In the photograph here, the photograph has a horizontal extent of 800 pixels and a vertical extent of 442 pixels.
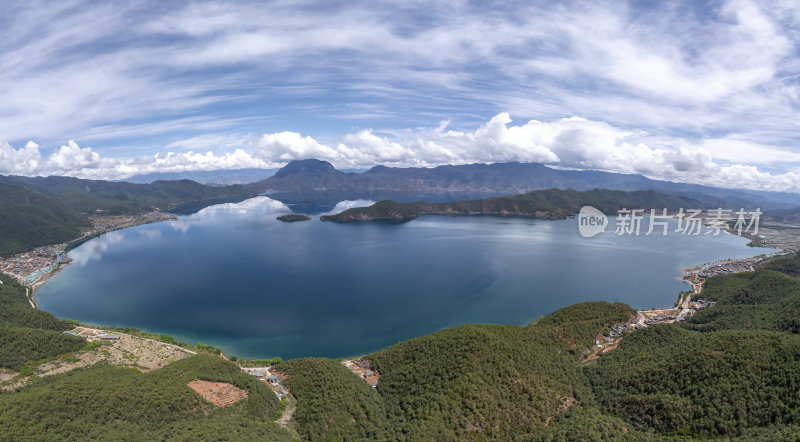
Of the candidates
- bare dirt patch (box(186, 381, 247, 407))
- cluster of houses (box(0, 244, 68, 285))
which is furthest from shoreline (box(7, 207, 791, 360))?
bare dirt patch (box(186, 381, 247, 407))

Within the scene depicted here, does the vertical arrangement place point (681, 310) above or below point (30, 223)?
below

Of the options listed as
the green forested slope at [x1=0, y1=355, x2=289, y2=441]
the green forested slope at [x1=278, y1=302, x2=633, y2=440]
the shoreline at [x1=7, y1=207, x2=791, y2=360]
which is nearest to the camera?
the green forested slope at [x1=0, y1=355, x2=289, y2=441]

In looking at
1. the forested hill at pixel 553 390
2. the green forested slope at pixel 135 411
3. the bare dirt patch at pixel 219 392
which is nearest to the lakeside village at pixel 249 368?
the bare dirt patch at pixel 219 392

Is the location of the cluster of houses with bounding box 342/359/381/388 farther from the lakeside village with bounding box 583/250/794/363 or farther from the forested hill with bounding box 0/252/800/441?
the lakeside village with bounding box 583/250/794/363

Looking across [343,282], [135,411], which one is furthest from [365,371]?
[343,282]

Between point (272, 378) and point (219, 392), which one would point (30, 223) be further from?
point (219, 392)

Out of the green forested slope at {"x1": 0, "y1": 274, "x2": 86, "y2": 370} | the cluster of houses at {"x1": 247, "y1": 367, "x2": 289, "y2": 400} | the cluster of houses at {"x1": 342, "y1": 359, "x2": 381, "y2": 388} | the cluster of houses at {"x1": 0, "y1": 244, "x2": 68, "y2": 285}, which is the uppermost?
the green forested slope at {"x1": 0, "y1": 274, "x2": 86, "y2": 370}
